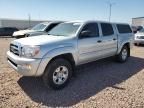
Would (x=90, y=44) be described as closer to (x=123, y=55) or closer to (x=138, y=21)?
(x=123, y=55)

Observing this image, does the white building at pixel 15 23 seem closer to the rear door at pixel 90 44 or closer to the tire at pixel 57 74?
the rear door at pixel 90 44

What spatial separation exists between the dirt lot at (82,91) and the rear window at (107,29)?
55.2 inches

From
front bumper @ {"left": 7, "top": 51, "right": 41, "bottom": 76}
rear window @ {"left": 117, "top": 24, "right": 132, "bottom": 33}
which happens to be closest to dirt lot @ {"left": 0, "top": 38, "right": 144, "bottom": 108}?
front bumper @ {"left": 7, "top": 51, "right": 41, "bottom": 76}

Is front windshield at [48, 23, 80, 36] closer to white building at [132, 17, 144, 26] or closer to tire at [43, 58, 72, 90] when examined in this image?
tire at [43, 58, 72, 90]

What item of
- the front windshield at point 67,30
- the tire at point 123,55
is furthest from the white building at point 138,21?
the front windshield at point 67,30

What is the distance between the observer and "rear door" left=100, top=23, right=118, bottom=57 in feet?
21.9

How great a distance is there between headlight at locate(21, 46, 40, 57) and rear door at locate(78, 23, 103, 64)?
1.46 m

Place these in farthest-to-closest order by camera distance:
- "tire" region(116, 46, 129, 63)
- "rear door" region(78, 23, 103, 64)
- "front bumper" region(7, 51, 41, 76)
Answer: "tire" region(116, 46, 129, 63) < "rear door" region(78, 23, 103, 64) < "front bumper" region(7, 51, 41, 76)

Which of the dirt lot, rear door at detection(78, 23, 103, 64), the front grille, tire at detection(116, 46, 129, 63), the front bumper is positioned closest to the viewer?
the dirt lot

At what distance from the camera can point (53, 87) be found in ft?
16.0

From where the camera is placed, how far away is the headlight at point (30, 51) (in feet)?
14.7

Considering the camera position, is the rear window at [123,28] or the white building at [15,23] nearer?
the rear window at [123,28]

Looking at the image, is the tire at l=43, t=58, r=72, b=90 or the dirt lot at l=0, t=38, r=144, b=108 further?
the tire at l=43, t=58, r=72, b=90

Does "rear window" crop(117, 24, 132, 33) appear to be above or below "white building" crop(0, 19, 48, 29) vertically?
above
